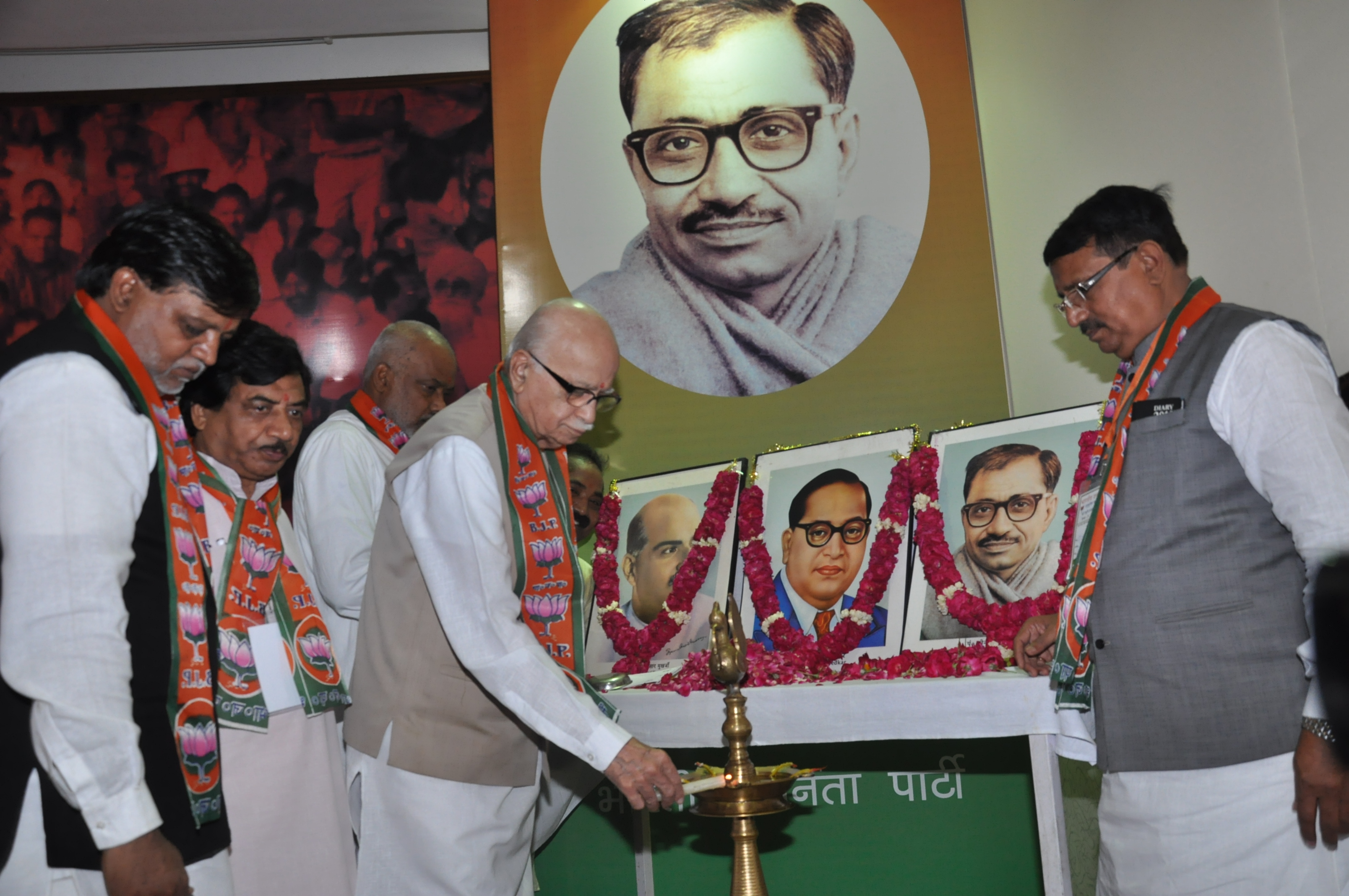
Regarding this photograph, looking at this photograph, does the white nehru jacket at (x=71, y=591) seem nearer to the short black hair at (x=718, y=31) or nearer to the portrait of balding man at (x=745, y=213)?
the portrait of balding man at (x=745, y=213)

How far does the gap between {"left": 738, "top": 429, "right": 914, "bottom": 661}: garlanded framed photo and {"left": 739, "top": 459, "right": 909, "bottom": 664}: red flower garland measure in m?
0.02

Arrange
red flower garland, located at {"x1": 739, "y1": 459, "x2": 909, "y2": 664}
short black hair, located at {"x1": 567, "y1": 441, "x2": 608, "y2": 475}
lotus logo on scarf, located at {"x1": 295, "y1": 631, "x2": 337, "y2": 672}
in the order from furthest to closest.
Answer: short black hair, located at {"x1": 567, "y1": 441, "x2": 608, "y2": 475} < red flower garland, located at {"x1": 739, "y1": 459, "x2": 909, "y2": 664} < lotus logo on scarf, located at {"x1": 295, "y1": 631, "x2": 337, "y2": 672}

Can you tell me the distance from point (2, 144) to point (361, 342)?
2.15 m

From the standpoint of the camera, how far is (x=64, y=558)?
1544 millimetres

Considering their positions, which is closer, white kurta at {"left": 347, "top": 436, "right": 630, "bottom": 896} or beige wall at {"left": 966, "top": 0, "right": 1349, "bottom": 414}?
white kurta at {"left": 347, "top": 436, "right": 630, "bottom": 896}

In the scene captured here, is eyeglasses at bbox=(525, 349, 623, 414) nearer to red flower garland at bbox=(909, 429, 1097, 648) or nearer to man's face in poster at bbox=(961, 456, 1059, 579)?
red flower garland at bbox=(909, 429, 1097, 648)

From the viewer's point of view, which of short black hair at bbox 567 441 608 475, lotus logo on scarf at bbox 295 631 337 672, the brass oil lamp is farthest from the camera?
short black hair at bbox 567 441 608 475

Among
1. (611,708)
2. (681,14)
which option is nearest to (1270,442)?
(611,708)

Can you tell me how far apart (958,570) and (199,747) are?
7.10 ft

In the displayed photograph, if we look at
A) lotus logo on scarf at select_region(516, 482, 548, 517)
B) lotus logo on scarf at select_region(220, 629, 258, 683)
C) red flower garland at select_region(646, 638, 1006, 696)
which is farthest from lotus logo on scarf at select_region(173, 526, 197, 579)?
red flower garland at select_region(646, 638, 1006, 696)

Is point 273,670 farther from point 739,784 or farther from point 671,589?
point 671,589

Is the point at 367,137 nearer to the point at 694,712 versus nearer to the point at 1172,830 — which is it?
the point at 694,712

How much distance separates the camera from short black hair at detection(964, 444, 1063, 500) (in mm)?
3064

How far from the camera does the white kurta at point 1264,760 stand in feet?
6.40
